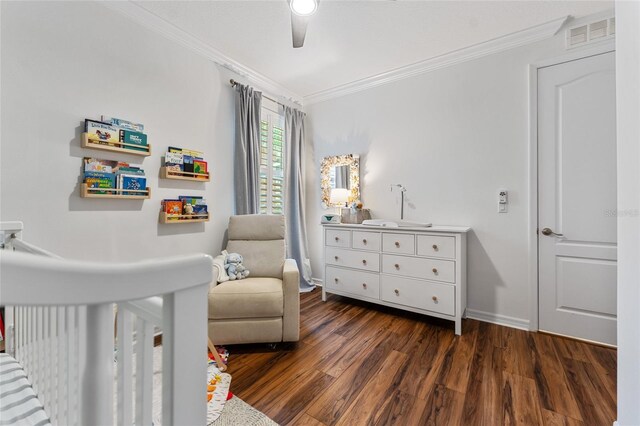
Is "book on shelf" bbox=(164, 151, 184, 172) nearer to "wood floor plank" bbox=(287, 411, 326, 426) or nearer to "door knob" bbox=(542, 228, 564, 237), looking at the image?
"wood floor plank" bbox=(287, 411, 326, 426)

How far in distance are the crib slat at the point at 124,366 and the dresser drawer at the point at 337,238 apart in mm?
2576

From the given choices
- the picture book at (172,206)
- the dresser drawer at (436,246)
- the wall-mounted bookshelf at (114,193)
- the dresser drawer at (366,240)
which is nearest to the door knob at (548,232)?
the dresser drawer at (436,246)

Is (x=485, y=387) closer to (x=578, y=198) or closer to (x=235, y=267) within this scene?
(x=578, y=198)

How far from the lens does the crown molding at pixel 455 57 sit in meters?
2.35

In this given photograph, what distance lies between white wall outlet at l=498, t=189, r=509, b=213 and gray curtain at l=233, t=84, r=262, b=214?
2.43 m

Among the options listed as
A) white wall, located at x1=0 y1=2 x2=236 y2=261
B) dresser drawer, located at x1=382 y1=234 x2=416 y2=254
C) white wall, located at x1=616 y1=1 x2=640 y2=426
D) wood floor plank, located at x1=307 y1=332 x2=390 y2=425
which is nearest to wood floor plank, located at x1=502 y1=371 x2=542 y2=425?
white wall, located at x1=616 y1=1 x2=640 y2=426

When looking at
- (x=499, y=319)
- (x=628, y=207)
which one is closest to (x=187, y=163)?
(x=628, y=207)

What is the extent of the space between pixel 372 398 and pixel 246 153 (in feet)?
8.08

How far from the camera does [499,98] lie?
2.55m

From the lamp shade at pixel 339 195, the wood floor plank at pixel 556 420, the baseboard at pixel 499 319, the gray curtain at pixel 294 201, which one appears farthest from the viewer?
the gray curtain at pixel 294 201

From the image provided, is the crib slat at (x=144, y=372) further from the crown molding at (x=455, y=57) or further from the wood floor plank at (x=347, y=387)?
the crown molding at (x=455, y=57)

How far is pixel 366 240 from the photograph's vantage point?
2861mm

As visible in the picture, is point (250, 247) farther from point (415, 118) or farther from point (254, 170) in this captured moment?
point (415, 118)

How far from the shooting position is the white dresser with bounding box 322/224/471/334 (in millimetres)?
2389
